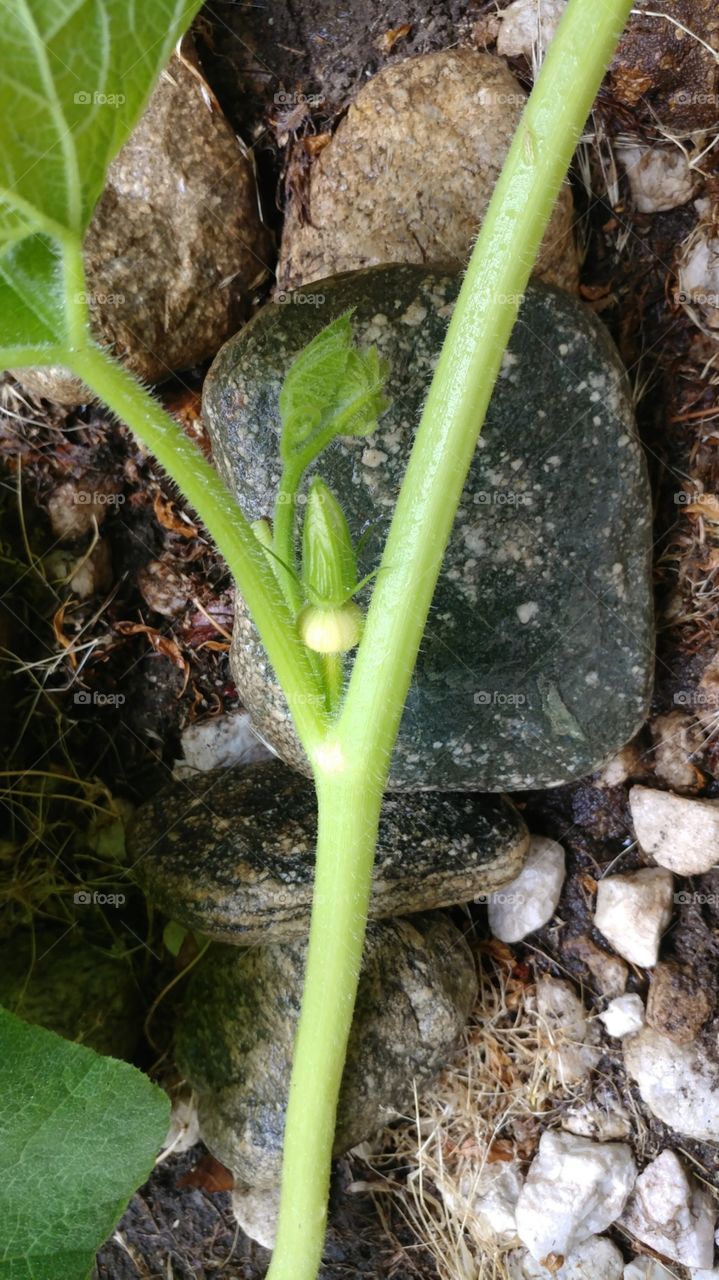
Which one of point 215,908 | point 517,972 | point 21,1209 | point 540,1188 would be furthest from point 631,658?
point 21,1209

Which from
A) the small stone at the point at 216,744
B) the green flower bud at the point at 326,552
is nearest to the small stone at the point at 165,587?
the small stone at the point at 216,744

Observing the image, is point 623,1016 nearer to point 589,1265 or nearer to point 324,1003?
point 589,1265

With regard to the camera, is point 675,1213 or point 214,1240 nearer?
point 675,1213

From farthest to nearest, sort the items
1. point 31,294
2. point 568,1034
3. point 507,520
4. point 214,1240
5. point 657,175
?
1. point 214,1240
2. point 568,1034
3. point 657,175
4. point 507,520
5. point 31,294

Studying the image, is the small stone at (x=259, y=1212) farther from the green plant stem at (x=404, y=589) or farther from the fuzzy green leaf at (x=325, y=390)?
the fuzzy green leaf at (x=325, y=390)

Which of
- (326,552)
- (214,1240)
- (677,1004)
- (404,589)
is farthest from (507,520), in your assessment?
(214,1240)

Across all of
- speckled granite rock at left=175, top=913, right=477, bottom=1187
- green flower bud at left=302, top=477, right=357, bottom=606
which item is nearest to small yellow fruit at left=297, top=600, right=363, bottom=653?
green flower bud at left=302, top=477, right=357, bottom=606

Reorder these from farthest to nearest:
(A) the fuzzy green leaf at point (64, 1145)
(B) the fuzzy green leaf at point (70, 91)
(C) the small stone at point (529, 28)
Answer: (C) the small stone at point (529, 28) → (A) the fuzzy green leaf at point (64, 1145) → (B) the fuzzy green leaf at point (70, 91)

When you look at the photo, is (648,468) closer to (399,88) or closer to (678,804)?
(678,804)
